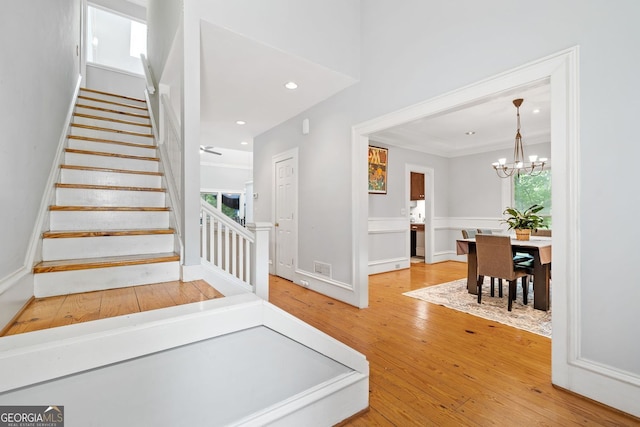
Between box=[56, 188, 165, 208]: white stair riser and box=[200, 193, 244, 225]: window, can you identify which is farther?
box=[200, 193, 244, 225]: window

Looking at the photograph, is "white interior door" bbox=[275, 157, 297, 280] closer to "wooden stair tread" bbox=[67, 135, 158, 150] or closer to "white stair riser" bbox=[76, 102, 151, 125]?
"wooden stair tread" bbox=[67, 135, 158, 150]

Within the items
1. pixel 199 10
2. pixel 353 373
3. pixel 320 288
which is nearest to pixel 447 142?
pixel 320 288

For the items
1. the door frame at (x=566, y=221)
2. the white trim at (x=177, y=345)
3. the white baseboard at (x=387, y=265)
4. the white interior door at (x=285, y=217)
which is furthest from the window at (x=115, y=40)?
the door frame at (x=566, y=221)

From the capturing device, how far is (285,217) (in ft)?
15.7

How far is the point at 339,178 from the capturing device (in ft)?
12.0

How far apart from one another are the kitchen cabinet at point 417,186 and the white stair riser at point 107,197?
6008 mm

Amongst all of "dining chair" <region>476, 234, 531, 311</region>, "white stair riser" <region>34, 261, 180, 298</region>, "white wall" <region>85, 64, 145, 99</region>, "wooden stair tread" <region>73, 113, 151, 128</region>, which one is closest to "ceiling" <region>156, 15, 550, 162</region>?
"wooden stair tread" <region>73, 113, 151, 128</region>

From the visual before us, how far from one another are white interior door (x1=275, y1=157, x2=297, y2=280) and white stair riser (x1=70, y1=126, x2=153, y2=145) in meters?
2.01

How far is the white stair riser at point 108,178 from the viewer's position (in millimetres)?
2508

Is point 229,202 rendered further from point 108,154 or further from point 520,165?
point 520,165

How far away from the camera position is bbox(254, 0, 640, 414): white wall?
161 centimetres

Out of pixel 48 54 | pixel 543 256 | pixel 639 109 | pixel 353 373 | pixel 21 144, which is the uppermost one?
pixel 48 54

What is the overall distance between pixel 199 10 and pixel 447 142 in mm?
5311

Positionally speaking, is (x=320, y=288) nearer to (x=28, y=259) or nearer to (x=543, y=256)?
(x=543, y=256)
